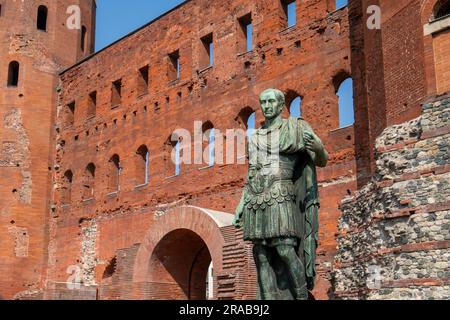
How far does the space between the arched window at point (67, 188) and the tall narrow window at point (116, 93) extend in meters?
3.14

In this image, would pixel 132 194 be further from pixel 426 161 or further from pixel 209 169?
pixel 426 161

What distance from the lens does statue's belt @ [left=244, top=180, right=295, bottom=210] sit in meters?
4.85

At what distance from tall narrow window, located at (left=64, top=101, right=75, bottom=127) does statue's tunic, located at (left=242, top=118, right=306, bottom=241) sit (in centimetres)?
1903

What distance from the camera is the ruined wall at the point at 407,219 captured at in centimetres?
1008

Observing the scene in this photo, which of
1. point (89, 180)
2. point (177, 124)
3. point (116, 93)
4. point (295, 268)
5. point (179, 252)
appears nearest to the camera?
point (295, 268)

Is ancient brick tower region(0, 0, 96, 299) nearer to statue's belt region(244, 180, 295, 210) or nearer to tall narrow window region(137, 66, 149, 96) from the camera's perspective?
tall narrow window region(137, 66, 149, 96)

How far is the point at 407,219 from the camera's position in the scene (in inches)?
419

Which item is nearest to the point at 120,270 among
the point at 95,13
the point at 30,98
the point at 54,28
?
the point at 30,98

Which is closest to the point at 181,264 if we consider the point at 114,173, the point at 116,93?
the point at 114,173

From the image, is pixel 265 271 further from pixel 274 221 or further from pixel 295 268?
pixel 274 221

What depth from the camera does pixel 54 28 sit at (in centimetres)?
2362

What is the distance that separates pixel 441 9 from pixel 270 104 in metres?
7.40
